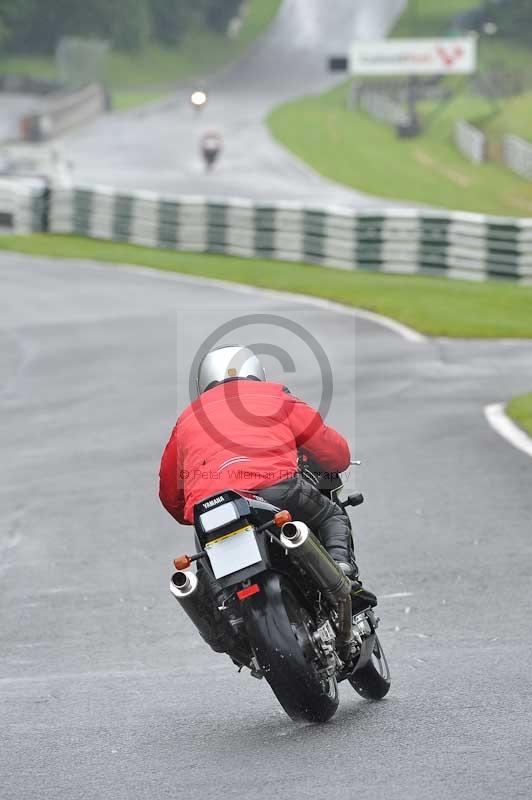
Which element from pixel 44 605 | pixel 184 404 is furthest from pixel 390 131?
pixel 44 605

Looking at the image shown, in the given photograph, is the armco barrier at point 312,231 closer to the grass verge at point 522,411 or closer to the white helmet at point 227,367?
the grass verge at point 522,411

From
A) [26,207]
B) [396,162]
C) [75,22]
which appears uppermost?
[26,207]

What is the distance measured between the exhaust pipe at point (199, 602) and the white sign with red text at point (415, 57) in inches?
3179

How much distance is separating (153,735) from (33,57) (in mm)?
104347

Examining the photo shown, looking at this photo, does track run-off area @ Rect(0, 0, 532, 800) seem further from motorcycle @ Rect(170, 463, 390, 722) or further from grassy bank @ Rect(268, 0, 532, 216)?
grassy bank @ Rect(268, 0, 532, 216)

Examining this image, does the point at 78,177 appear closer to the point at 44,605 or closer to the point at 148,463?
the point at 148,463

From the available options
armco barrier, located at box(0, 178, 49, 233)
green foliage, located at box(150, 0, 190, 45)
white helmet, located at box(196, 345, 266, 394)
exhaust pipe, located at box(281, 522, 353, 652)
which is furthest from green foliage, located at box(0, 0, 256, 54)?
exhaust pipe, located at box(281, 522, 353, 652)

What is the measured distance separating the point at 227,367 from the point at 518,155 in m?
56.5

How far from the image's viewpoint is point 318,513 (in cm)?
670

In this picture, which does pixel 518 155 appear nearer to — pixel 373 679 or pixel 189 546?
pixel 189 546

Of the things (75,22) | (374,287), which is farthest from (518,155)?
(75,22)

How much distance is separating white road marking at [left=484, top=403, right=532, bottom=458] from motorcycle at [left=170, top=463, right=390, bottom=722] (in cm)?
628

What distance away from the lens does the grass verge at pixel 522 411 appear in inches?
535

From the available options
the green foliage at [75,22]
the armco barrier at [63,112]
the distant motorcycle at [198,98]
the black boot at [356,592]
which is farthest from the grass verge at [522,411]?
the green foliage at [75,22]
